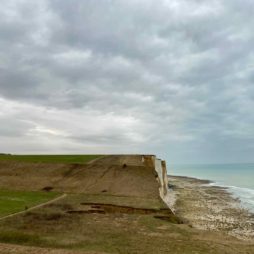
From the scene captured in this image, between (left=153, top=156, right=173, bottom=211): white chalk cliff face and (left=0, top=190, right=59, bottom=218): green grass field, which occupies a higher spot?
(left=153, top=156, right=173, bottom=211): white chalk cliff face

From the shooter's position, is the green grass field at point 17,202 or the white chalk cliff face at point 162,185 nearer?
the green grass field at point 17,202

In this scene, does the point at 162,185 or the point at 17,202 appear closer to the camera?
the point at 17,202

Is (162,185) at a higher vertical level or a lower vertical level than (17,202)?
higher

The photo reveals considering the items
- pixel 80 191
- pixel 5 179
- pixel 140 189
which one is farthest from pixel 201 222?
pixel 5 179

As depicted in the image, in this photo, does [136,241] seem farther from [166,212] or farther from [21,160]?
[21,160]

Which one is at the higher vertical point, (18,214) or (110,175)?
(110,175)

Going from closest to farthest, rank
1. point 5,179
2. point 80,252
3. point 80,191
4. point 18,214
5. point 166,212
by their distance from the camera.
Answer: point 80,252
point 18,214
point 166,212
point 80,191
point 5,179

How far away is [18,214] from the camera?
2036 centimetres

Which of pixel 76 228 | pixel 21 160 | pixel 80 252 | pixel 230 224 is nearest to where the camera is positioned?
pixel 80 252

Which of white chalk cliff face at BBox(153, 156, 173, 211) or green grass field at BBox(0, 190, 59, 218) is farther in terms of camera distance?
white chalk cliff face at BBox(153, 156, 173, 211)

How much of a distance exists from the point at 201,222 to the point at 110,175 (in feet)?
44.0

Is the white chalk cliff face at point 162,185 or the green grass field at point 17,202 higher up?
Answer: the white chalk cliff face at point 162,185

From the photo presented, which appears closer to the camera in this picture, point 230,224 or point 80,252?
point 80,252

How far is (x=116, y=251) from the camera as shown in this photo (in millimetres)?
14422
